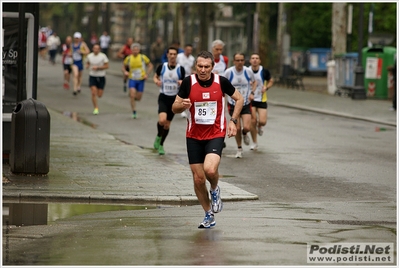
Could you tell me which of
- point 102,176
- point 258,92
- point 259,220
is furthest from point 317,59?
point 259,220

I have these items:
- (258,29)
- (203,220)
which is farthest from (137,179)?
(258,29)

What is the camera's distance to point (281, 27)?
52406 millimetres

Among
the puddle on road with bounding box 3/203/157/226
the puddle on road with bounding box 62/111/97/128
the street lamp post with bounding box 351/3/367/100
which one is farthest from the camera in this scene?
the street lamp post with bounding box 351/3/367/100

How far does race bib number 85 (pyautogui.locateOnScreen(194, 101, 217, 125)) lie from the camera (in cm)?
967

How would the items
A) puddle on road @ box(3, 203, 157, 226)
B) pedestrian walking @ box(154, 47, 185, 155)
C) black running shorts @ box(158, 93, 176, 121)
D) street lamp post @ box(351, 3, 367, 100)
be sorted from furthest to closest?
street lamp post @ box(351, 3, 367, 100) < black running shorts @ box(158, 93, 176, 121) < pedestrian walking @ box(154, 47, 185, 155) < puddle on road @ box(3, 203, 157, 226)

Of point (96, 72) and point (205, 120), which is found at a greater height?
point (205, 120)

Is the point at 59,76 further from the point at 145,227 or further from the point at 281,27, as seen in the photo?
the point at 145,227

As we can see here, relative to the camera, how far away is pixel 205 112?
967 cm

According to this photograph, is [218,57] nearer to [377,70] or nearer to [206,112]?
[206,112]

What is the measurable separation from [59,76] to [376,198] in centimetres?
3090

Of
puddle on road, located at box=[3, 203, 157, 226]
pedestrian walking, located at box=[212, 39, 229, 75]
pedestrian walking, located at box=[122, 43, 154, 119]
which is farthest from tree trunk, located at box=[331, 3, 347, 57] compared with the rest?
puddle on road, located at box=[3, 203, 157, 226]

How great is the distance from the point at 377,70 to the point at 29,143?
70.1 ft

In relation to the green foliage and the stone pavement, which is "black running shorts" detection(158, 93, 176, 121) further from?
the green foliage

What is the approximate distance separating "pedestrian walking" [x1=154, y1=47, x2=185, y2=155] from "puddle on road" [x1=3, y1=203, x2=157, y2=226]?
5.44 m
